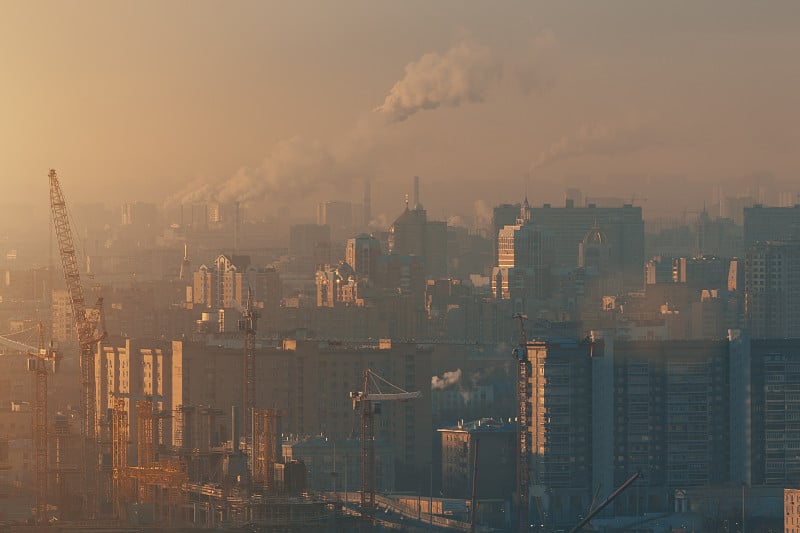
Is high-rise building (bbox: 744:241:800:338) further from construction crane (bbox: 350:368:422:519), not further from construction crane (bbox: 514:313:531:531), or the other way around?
construction crane (bbox: 514:313:531:531)

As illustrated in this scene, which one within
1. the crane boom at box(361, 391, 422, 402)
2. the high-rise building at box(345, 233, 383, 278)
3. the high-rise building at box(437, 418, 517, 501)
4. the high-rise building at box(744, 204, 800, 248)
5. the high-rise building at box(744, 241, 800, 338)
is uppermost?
the high-rise building at box(744, 204, 800, 248)

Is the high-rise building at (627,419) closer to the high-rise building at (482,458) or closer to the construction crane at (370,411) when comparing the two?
the high-rise building at (482,458)

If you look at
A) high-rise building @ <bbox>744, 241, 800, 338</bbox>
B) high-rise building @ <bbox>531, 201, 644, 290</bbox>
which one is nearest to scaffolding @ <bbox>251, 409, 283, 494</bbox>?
high-rise building @ <bbox>744, 241, 800, 338</bbox>

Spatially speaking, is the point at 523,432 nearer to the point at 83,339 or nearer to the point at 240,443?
the point at 240,443

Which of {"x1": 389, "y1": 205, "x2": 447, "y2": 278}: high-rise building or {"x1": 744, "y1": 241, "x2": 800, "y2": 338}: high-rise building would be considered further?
{"x1": 389, "y1": 205, "x2": 447, "y2": 278}: high-rise building

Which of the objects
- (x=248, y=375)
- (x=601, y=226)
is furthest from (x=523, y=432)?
(x=601, y=226)

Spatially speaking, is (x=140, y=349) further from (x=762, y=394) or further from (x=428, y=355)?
(x=762, y=394)
